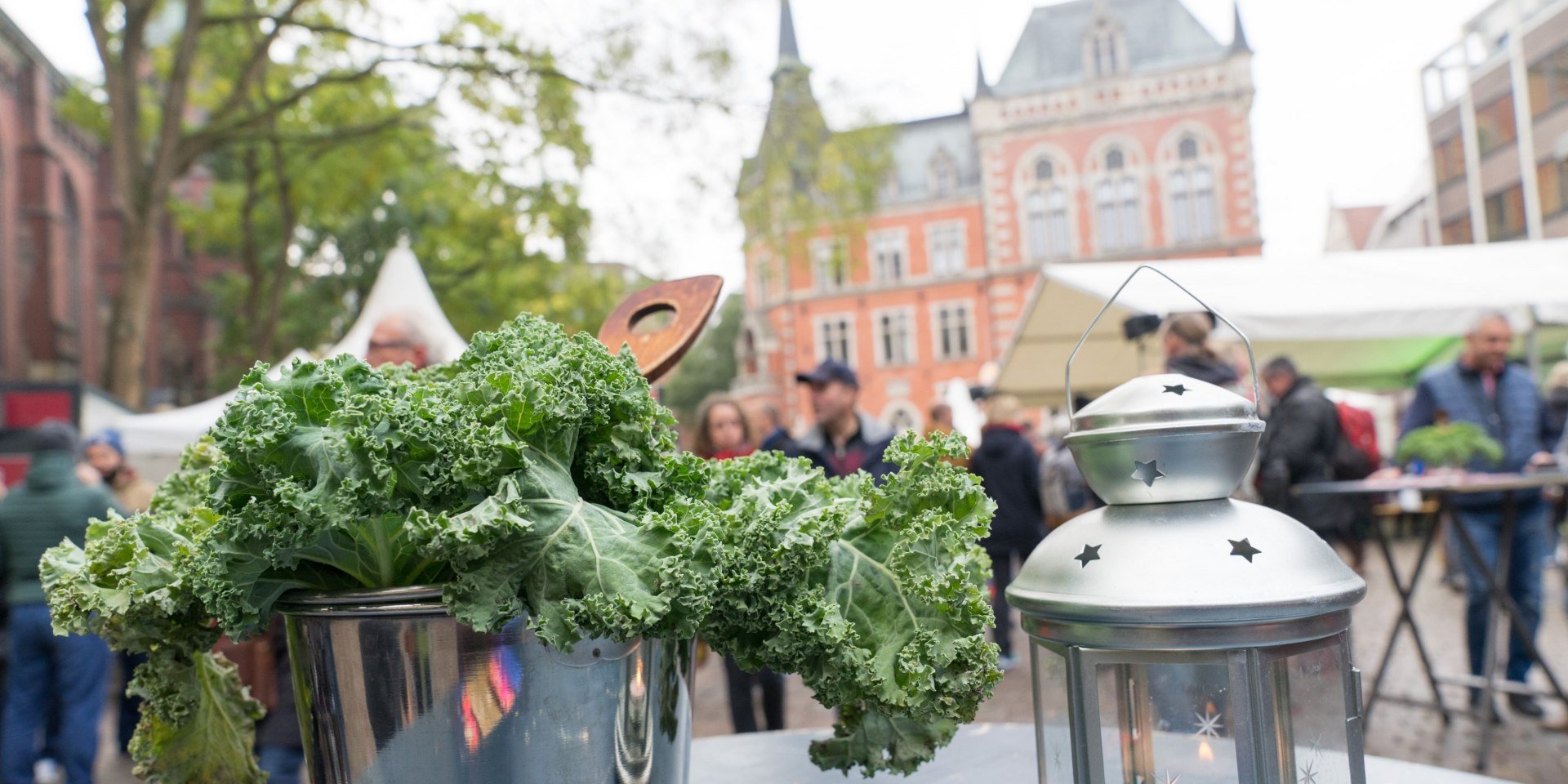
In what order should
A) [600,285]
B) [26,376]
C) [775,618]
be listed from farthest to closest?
1. [26,376]
2. [600,285]
3. [775,618]

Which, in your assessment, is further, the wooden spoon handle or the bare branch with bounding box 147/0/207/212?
the bare branch with bounding box 147/0/207/212

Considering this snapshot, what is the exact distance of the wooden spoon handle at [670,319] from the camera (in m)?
1.42

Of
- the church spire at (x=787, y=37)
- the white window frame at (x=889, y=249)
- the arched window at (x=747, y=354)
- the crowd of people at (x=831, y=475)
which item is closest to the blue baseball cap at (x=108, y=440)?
the crowd of people at (x=831, y=475)

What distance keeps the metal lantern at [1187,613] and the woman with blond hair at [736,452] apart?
431cm

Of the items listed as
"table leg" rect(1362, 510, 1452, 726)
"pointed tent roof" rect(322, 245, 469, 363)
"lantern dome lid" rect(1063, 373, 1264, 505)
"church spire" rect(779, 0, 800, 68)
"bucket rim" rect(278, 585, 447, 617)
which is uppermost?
"church spire" rect(779, 0, 800, 68)

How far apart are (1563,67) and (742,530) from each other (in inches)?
1603

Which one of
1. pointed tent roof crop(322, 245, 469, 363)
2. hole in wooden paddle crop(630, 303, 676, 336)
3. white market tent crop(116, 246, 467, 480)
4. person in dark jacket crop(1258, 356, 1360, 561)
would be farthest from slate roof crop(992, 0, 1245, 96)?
hole in wooden paddle crop(630, 303, 676, 336)

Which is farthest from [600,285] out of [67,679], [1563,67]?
[1563,67]

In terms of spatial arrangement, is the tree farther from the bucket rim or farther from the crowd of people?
the bucket rim

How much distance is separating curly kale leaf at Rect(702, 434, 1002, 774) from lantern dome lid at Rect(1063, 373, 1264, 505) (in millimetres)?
158

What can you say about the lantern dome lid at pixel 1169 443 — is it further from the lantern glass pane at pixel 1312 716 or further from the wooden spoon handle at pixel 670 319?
the wooden spoon handle at pixel 670 319

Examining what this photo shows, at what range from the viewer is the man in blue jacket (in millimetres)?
5527

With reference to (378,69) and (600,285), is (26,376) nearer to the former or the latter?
(600,285)

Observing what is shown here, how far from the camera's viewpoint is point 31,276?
25.5 m
